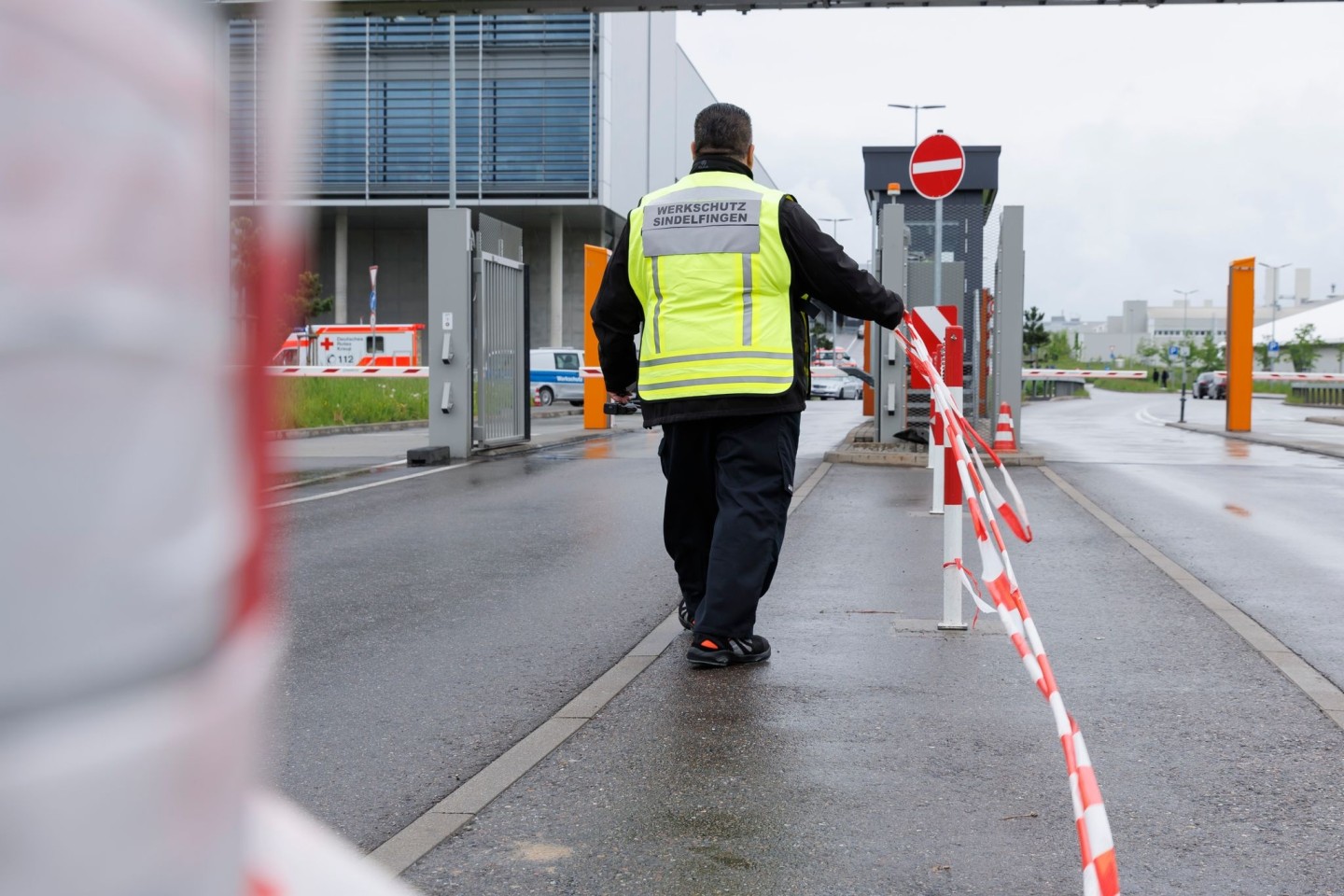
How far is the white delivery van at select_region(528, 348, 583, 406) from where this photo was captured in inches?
1596

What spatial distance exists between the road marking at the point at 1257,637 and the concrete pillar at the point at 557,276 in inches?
1630

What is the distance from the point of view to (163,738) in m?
0.66

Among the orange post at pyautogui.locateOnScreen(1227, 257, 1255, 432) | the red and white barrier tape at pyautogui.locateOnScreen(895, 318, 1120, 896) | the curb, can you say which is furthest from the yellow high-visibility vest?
the orange post at pyautogui.locateOnScreen(1227, 257, 1255, 432)

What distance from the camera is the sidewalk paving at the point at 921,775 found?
3.18 metres

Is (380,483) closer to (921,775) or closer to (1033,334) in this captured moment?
(921,775)

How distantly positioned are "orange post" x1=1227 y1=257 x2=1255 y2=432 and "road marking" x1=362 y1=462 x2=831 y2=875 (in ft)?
71.2

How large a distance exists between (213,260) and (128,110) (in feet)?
0.26

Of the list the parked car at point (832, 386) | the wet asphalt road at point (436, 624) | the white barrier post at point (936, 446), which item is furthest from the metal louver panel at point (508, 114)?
the white barrier post at point (936, 446)

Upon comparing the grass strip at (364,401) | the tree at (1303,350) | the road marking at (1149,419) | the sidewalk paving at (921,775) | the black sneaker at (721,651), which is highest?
the tree at (1303,350)

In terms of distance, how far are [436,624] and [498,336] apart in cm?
1236

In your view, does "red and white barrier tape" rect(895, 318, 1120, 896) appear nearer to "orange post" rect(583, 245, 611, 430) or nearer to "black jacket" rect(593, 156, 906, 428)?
"black jacket" rect(593, 156, 906, 428)

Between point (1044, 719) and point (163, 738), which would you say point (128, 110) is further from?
point (1044, 719)

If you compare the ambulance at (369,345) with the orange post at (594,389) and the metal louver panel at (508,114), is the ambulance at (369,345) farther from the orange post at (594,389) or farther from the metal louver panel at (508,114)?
the orange post at (594,389)

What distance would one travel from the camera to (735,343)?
5.22 metres
